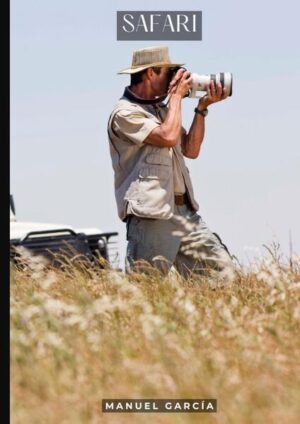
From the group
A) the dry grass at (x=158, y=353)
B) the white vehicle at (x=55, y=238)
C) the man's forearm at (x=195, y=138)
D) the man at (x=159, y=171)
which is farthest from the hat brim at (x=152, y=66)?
the white vehicle at (x=55, y=238)

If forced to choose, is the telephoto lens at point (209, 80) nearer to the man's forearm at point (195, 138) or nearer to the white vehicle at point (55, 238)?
the man's forearm at point (195, 138)

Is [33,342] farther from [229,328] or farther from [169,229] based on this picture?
[169,229]

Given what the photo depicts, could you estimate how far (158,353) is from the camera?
431 centimetres

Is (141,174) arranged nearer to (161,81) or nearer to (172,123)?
(172,123)

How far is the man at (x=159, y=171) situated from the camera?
6391 mm

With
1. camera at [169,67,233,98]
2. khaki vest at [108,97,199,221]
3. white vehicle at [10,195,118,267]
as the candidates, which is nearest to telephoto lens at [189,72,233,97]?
camera at [169,67,233,98]

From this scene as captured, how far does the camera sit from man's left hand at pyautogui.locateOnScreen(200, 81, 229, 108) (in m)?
6.61

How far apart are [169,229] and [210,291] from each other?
641 mm

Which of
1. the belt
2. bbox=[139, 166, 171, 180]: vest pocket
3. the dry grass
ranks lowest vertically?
the dry grass

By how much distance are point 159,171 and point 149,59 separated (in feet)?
2.15

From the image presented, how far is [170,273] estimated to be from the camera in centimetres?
619

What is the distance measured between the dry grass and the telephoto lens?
1.28m

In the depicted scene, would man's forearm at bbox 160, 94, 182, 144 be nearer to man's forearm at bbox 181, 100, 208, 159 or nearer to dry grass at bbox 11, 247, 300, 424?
man's forearm at bbox 181, 100, 208, 159

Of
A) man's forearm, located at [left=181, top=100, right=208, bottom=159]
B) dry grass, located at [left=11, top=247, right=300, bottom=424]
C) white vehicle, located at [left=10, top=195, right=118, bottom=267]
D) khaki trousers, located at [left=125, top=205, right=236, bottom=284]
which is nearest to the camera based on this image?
dry grass, located at [left=11, top=247, right=300, bottom=424]
